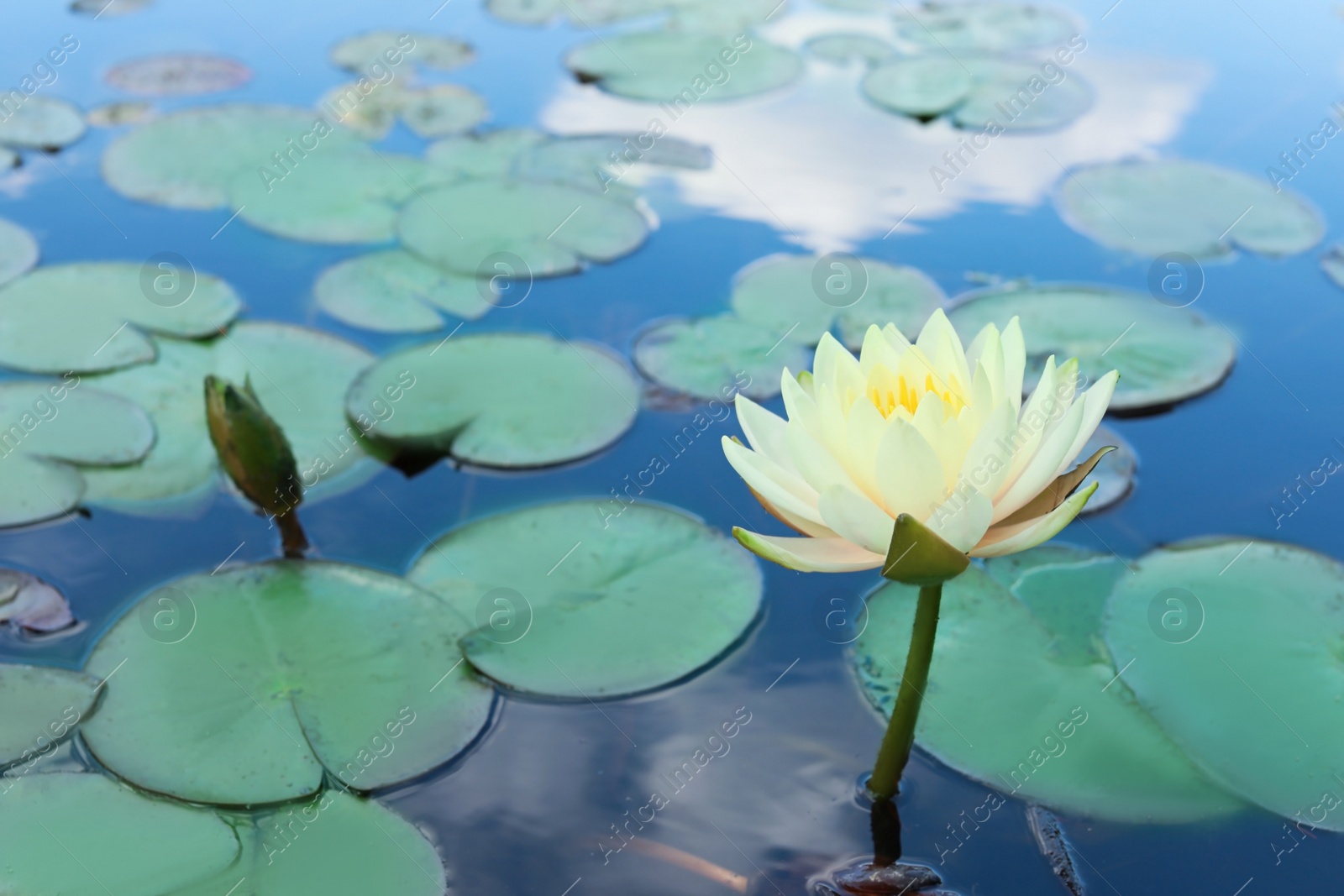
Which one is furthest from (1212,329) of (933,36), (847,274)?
(933,36)

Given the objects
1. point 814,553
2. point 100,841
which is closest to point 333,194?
point 100,841

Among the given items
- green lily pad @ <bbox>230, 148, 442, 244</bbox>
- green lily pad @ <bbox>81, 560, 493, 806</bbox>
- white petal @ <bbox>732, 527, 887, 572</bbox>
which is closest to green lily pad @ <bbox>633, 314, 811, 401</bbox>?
green lily pad @ <bbox>81, 560, 493, 806</bbox>

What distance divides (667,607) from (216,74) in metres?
3.52

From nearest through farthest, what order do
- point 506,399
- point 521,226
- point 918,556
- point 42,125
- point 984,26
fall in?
point 918,556 < point 506,399 < point 521,226 < point 42,125 < point 984,26

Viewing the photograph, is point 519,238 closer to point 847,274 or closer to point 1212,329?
point 847,274

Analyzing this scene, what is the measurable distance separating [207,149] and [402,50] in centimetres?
121

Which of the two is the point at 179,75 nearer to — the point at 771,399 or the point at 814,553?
the point at 771,399

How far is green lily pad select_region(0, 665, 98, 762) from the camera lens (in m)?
1.84

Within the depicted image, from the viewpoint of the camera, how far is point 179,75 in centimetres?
441

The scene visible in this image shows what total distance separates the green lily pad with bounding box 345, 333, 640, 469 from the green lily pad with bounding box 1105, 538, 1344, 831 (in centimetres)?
127

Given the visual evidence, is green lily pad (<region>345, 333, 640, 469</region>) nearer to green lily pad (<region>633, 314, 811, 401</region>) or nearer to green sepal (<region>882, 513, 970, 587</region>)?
Answer: green lily pad (<region>633, 314, 811, 401</region>)

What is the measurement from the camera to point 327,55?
15.2 ft

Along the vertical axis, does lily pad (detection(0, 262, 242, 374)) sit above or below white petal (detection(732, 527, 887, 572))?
below

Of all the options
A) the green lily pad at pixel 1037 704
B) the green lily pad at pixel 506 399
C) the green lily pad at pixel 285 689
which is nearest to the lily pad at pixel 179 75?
the green lily pad at pixel 506 399
